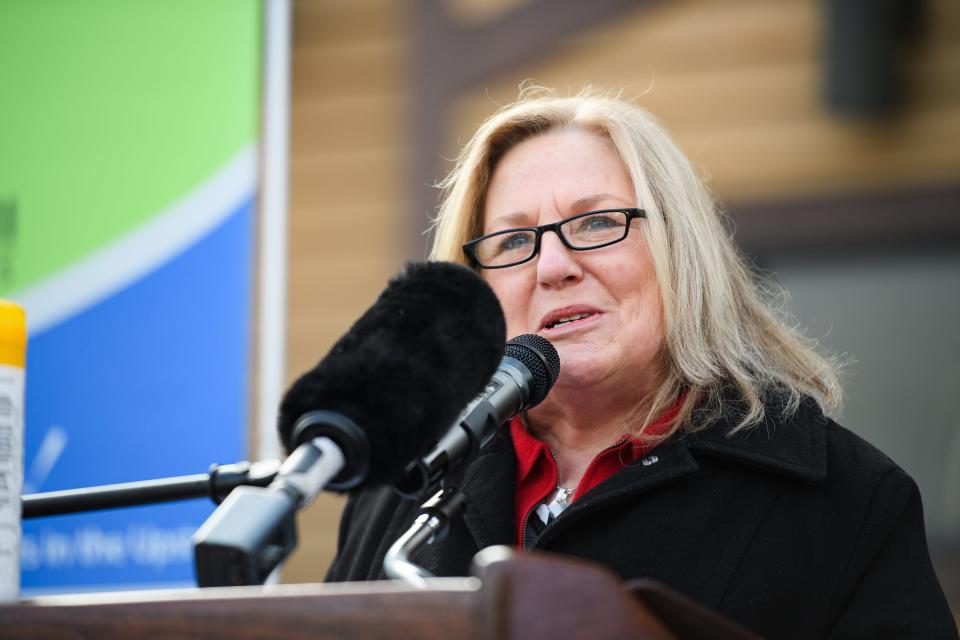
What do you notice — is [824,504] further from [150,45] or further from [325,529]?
[325,529]

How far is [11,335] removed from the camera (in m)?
1.50

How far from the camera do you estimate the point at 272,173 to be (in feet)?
8.28

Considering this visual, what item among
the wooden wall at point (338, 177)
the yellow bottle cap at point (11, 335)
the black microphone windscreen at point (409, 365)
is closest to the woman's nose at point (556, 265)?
the black microphone windscreen at point (409, 365)

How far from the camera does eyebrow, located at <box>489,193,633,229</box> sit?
8.21 feet

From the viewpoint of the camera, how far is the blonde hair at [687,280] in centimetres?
238

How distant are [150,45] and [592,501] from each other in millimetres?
1420

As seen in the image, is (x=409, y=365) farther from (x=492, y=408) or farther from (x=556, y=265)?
(x=556, y=265)

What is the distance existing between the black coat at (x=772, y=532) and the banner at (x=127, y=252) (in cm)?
68

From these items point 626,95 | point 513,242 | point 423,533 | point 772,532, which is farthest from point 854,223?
point 423,533

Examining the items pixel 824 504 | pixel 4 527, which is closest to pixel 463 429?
pixel 4 527

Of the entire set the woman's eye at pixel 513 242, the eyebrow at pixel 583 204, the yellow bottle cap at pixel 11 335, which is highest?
the eyebrow at pixel 583 204

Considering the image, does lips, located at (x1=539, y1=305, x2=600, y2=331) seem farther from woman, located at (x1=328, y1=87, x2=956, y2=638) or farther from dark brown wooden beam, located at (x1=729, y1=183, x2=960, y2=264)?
dark brown wooden beam, located at (x1=729, y1=183, x2=960, y2=264)

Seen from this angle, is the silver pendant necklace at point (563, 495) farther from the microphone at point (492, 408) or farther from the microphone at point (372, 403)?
the microphone at point (372, 403)

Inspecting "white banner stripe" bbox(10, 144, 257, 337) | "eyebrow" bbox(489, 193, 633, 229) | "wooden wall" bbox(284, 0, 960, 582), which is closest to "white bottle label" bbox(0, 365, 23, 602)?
"white banner stripe" bbox(10, 144, 257, 337)
